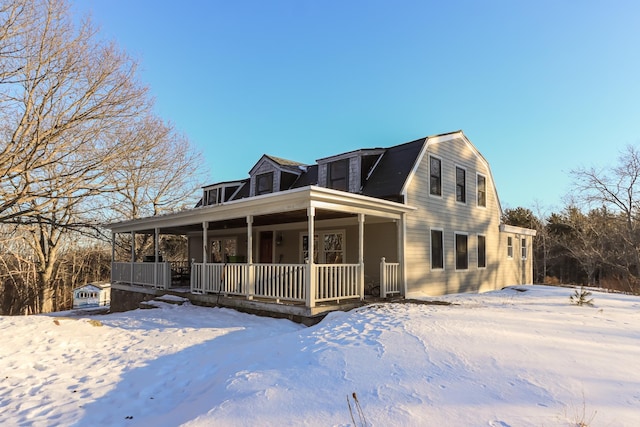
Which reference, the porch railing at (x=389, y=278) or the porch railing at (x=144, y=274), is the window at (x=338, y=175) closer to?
the porch railing at (x=389, y=278)

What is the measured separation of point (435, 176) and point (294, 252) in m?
5.87

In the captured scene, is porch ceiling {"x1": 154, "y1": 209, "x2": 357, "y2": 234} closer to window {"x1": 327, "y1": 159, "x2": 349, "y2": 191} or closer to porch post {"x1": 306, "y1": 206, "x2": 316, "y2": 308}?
window {"x1": 327, "y1": 159, "x2": 349, "y2": 191}

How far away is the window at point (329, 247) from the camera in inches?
512

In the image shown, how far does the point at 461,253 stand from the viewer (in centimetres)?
1453

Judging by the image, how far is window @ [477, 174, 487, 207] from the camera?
15883 millimetres

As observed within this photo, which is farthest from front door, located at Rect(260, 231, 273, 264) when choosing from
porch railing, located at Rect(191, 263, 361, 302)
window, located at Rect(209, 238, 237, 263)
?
porch railing, located at Rect(191, 263, 361, 302)

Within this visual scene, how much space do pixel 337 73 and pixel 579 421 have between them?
14452 mm

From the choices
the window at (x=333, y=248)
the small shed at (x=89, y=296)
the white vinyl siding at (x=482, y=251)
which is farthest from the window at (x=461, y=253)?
the small shed at (x=89, y=296)

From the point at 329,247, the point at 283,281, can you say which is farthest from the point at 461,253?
the point at 283,281

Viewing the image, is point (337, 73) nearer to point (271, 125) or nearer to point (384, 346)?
point (271, 125)

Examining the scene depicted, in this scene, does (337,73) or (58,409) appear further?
(337,73)

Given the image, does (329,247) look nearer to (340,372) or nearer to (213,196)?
(213,196)

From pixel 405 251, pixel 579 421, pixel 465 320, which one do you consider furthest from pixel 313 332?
pixel 405 251

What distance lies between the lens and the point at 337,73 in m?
15.5
